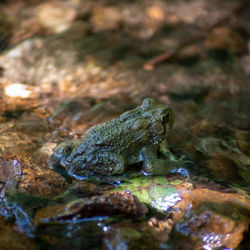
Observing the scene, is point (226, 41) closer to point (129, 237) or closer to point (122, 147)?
point (122, 147)

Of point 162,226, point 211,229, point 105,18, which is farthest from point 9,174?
point 105,18

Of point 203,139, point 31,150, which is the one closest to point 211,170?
point 203,139

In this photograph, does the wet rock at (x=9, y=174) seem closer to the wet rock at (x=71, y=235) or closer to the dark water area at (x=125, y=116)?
the dark water area at (x=125, y=116)

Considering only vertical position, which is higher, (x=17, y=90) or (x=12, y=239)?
(x=17, y=90)

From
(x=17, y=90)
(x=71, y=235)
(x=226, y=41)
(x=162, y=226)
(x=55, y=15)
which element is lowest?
(x=162, y=226)

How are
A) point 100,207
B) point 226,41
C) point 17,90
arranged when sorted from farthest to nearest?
point 226,41, point 17,90, point 100,207

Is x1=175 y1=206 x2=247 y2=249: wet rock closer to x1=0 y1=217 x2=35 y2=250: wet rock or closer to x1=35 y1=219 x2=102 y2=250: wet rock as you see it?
x1=35 y1=219 x2=102 y2=250: wet rock

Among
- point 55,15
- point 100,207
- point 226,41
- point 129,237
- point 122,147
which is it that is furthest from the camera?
point 55,15

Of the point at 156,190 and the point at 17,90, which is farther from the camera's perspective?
the point at 17,90

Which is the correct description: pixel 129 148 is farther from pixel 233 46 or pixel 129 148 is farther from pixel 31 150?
pixel 233 46
